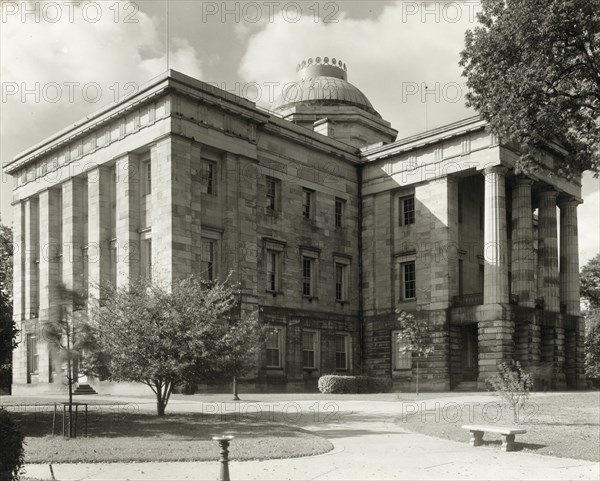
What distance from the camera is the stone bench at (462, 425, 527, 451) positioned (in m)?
15.7

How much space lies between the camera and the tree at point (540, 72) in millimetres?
23859

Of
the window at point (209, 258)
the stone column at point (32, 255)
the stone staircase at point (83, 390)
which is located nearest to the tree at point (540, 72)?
the window at point (209, 258)

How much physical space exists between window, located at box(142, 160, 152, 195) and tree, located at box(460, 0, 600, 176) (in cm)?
1864

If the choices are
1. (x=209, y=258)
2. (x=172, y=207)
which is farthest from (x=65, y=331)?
(x=209, y=258)

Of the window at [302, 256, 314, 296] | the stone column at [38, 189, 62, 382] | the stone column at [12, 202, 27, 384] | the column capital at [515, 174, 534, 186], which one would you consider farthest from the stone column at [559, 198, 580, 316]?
the stone column at [12, 202, 27, 384]

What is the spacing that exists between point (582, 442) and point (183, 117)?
25.9 meters

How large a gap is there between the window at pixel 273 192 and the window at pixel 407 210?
888 centimetres

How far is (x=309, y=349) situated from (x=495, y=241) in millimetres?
12815

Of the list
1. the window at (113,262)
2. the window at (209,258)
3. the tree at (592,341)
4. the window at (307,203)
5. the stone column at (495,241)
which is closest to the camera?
the window at (209,258)

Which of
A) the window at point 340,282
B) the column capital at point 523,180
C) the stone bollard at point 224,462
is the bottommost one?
the stone bollard at point 224,462

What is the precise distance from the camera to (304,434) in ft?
57.9

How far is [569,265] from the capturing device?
154 feet

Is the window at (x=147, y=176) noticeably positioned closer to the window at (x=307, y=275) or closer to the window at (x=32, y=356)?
the window at (x=307, y=275)

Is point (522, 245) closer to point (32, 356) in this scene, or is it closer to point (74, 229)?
point (74, 229)
